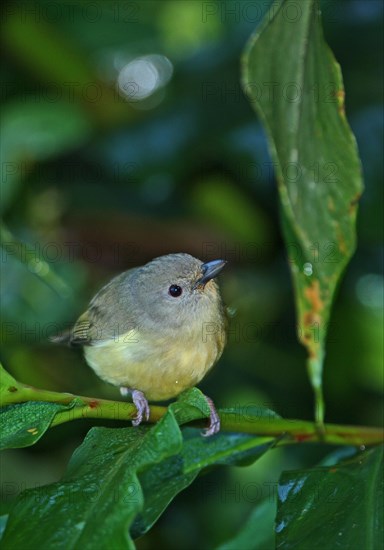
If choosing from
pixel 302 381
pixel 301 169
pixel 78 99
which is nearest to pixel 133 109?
pixel 78 99

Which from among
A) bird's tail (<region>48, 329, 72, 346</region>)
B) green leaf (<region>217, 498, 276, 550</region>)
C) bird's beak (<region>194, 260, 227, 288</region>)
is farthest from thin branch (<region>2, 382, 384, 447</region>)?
bird's tail (<region>48, 329, 72, 346</region>)

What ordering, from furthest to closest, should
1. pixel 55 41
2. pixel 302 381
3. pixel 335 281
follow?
pixel 55 41 → pixel 302 381 → pixel 335 281

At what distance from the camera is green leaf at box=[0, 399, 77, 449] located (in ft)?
5.71

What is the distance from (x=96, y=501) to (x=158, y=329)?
3.76 feet

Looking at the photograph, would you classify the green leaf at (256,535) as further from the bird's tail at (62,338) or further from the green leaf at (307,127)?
the bird's tail at (62,338)

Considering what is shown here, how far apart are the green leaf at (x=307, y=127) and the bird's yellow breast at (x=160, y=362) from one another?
1.90ft

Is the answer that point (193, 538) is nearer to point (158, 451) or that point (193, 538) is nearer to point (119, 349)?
point (119, 349)

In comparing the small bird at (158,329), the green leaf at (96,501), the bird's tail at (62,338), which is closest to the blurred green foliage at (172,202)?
the bird's tail at (62,338)

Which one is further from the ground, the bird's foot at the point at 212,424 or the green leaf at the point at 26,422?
the green leaf at the point at 26,422

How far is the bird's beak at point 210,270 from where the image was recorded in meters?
2.86

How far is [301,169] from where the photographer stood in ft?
6.74

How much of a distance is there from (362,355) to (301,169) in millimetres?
1564

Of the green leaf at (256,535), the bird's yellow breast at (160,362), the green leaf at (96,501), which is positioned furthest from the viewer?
the bird's yellow breast at (160,362)

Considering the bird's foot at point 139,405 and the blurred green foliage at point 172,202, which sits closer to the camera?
the bird's foot at point 139,405
